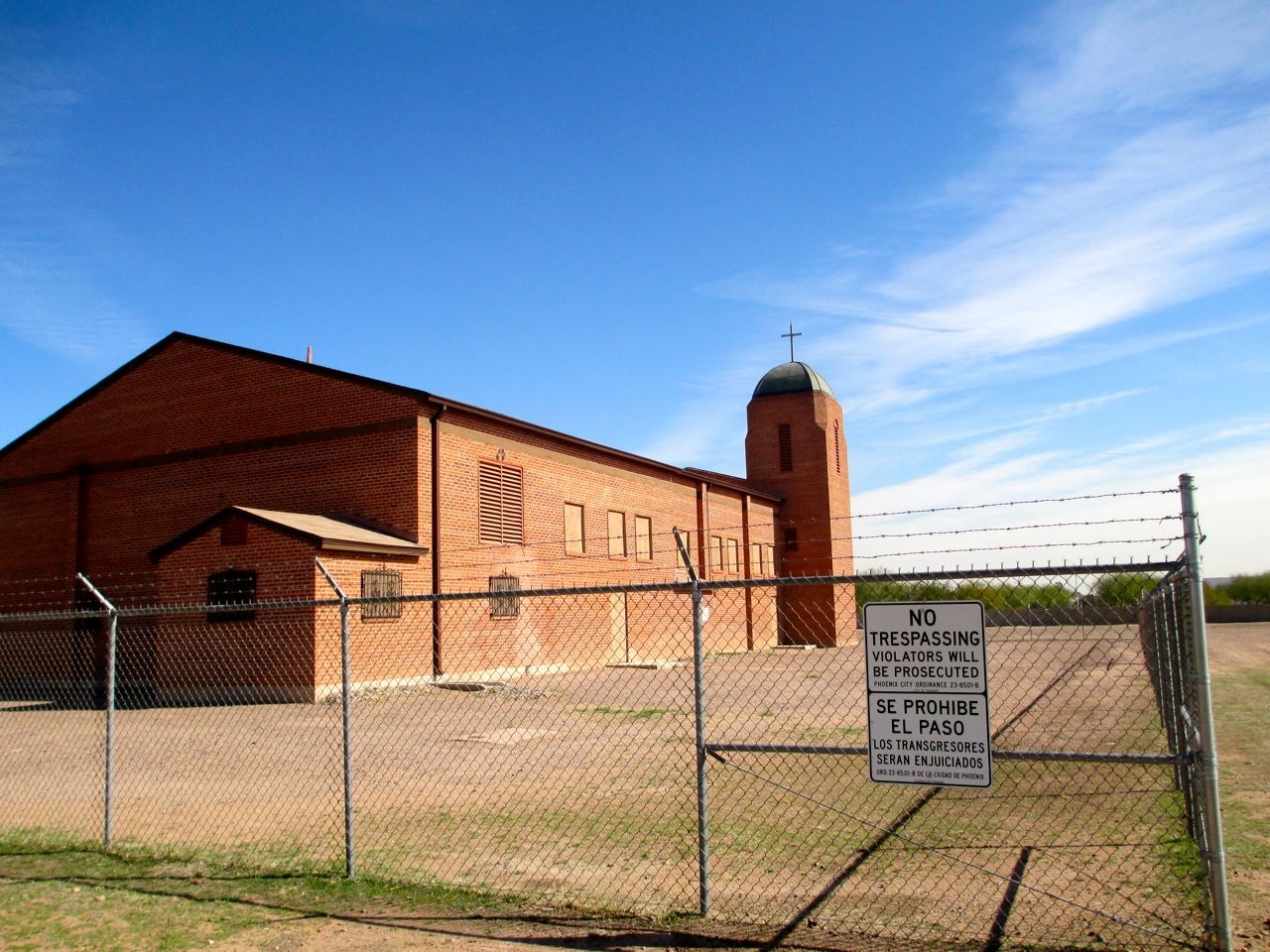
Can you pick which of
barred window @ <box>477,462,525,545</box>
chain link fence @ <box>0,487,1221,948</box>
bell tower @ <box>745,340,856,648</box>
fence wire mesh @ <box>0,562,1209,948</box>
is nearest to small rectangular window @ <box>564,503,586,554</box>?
barred window @ <box>477,462,525,545</box>

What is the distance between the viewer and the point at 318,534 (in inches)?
796

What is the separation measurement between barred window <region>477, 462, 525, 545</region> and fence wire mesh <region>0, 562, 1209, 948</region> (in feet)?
7.85

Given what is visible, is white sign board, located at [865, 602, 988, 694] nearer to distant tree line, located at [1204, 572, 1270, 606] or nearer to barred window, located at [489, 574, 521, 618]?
barred window, located at [489, 574, 521, 618]

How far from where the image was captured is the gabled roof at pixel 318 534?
66.4ft

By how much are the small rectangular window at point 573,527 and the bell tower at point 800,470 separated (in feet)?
53.1

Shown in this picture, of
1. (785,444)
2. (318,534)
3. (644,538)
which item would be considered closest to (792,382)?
(785,444)

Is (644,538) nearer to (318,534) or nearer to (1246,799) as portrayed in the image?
(318,534)

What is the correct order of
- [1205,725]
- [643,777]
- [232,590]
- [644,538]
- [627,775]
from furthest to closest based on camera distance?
[644,538] → [232,590] → [627,775] → [643,777] → [1205,725]

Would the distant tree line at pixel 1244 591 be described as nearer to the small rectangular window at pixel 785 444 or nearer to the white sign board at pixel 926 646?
the small rectangular window at pixel 785 444

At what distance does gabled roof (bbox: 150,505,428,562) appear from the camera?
66.4 ft

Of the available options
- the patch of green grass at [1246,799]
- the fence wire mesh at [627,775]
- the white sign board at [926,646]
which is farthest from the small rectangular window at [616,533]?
the white sign board at [926,646]

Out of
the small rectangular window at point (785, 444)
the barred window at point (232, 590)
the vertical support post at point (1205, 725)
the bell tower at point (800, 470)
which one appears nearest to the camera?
the vertical support post at point (1205, 725)

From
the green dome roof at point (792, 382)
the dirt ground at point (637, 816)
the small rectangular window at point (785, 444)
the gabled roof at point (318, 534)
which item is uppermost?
the green dome roof at point (792, 382)

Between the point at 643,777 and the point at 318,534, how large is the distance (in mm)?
11277
